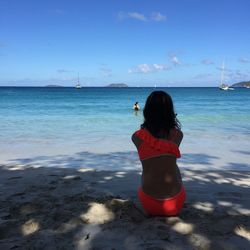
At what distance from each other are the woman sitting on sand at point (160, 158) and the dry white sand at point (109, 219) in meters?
0.17

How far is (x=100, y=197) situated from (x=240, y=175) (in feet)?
12.2

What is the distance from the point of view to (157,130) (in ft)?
14.0

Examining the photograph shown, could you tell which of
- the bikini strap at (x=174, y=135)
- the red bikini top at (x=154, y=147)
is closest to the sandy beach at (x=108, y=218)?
the red bikini top at (x=154, y=147)

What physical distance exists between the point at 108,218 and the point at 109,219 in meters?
0.03

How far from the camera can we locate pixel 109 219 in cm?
420

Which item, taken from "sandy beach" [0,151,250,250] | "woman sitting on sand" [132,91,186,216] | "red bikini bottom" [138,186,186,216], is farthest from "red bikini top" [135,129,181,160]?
"sandy beach" [0,151,250,250]

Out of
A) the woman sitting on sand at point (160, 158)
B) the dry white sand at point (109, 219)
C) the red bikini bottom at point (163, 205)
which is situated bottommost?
the dry white sand at point (109, 219)

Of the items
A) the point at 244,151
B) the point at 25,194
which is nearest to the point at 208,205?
the point at 25,194

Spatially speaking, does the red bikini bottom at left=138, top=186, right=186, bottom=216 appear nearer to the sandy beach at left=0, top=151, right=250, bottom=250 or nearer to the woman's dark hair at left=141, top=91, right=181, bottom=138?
the sandy beach at left=0, top=151, right=250, bottom=250

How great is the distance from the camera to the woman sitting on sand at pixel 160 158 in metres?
4.19

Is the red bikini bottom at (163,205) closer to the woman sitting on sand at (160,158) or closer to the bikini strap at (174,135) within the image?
the woman sitting on sand at (160,158)

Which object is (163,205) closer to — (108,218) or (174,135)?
(108,218)

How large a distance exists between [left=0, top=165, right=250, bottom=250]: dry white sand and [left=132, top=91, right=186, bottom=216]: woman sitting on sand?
0.56 feet

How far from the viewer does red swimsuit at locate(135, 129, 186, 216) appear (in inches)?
165
